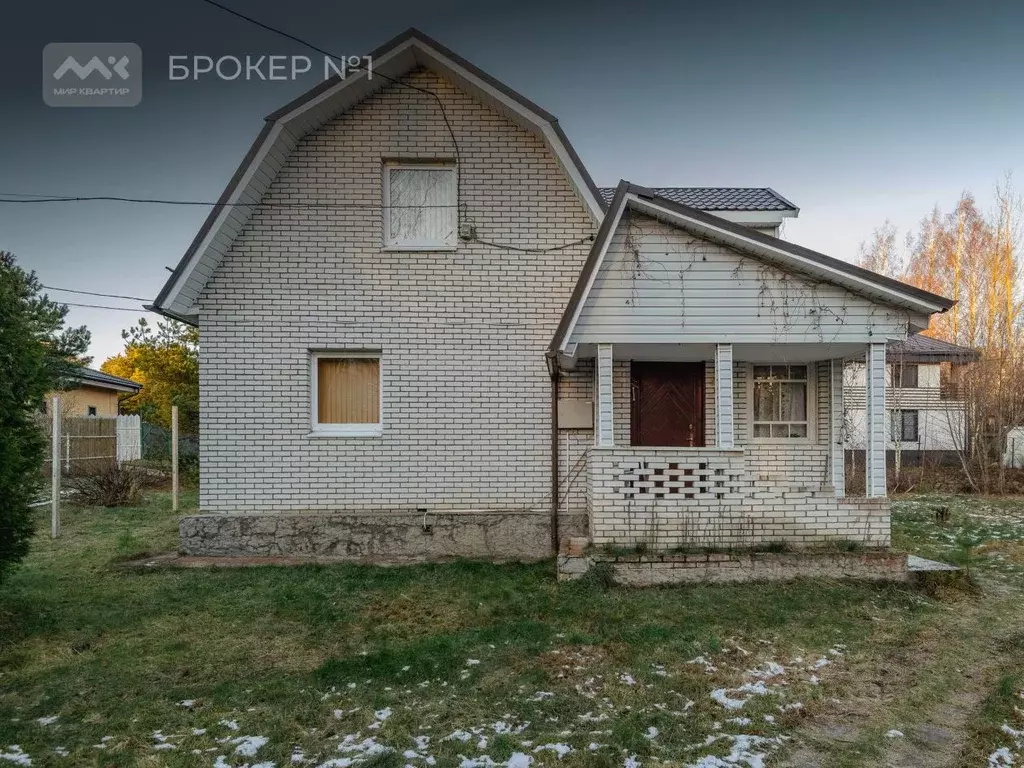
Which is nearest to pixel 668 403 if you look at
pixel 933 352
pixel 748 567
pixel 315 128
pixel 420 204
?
pixel 748 567

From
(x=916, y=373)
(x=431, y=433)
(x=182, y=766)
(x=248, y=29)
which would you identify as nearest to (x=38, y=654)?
(x=182, y=766)

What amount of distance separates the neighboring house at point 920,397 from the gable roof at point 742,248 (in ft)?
44.3

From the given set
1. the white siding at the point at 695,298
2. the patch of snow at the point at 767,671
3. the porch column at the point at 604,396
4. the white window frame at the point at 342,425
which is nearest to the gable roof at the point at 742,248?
the white siding at the point at 695,298

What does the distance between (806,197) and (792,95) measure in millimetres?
4211

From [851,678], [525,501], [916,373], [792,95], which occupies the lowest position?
[851,678]

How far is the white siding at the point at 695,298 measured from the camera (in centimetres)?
671

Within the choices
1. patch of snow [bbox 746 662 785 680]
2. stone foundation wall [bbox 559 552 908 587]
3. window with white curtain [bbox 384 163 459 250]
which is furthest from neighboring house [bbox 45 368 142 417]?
patch of snow [bbox 746 662 785 680]

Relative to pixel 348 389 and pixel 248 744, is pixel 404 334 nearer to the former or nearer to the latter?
pixel 348 389

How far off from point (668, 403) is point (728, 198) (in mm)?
4339

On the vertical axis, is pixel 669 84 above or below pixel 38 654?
above

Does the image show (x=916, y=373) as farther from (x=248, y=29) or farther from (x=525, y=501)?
(x=248, y=29)

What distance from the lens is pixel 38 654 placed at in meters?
4.55

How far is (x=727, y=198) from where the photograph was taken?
32.8ft

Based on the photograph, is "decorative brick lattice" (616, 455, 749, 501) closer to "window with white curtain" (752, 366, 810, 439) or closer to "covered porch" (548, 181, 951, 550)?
"covered porch" (548, 181, 951, 550)
